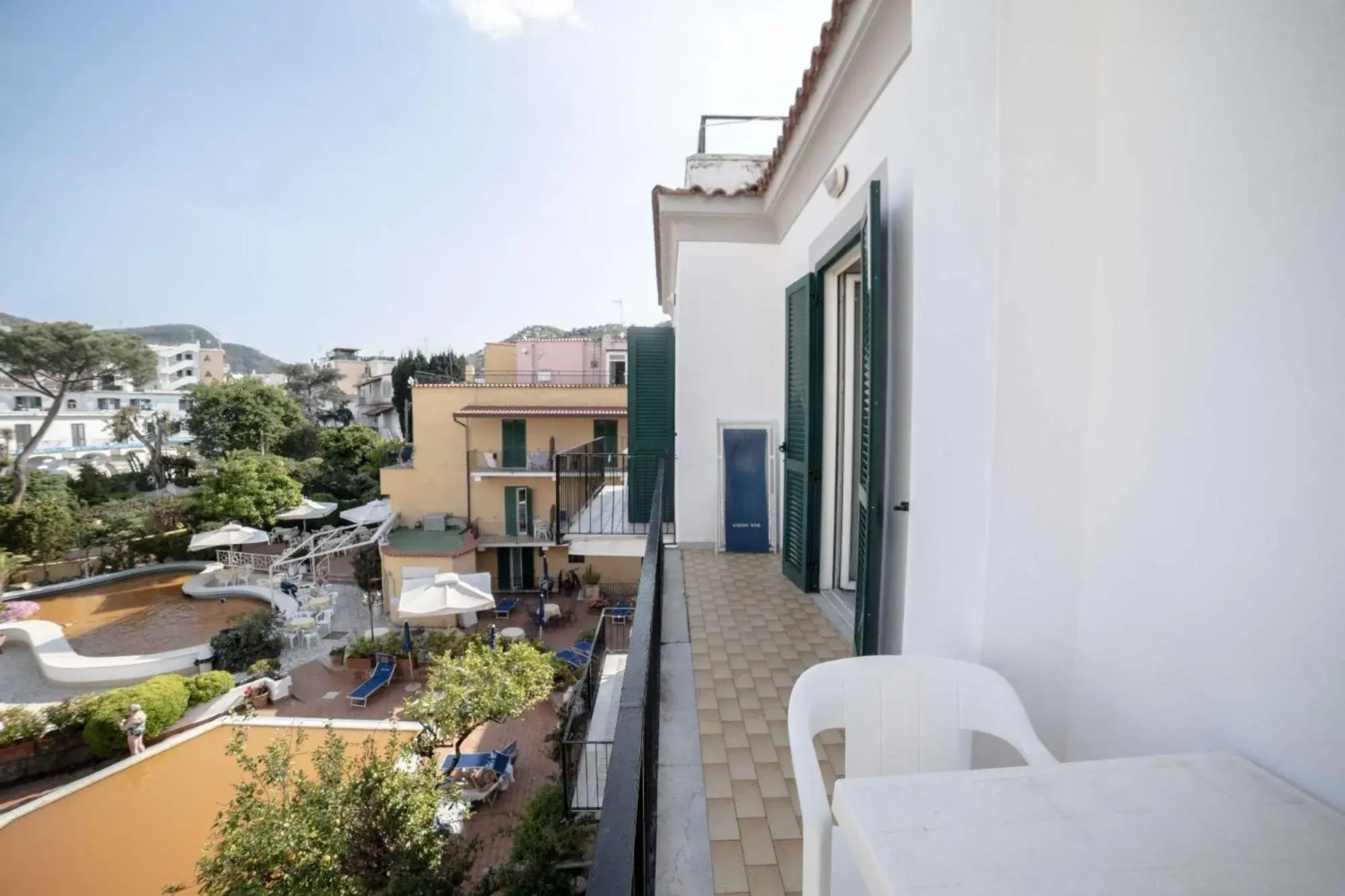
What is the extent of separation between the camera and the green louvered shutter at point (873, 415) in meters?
3.02

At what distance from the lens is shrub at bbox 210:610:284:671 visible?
13430 mm

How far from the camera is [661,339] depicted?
725cm

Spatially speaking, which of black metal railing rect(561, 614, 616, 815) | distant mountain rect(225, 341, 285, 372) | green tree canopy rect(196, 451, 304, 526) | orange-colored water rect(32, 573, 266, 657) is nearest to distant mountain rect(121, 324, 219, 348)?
distant mountain rect(225, 341, 285, 372)

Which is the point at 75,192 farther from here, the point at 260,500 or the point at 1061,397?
the point at 1061,397

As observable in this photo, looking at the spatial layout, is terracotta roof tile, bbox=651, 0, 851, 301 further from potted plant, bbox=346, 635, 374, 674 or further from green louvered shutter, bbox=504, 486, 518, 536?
green louvered shutter, bbox=504, 486, 518, 536

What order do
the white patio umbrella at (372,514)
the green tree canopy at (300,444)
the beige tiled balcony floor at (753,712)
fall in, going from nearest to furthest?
1. the beige tiled balcony floor at (753,712)
2. the white patio umbrella at (372,514)
3. the green tree canopy at (300,444)

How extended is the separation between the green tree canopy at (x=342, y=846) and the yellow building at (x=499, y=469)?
13.4 metres

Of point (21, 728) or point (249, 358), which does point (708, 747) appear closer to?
point (21, 728)

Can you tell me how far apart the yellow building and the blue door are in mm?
13538

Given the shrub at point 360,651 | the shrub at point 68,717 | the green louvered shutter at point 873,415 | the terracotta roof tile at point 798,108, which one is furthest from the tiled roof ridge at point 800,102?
the shrub at point 68,717

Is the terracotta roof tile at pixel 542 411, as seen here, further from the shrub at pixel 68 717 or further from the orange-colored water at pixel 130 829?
the orange-colored water at pixel 130 829

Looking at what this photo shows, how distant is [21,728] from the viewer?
32.9ft

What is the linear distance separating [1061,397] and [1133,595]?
0.60m

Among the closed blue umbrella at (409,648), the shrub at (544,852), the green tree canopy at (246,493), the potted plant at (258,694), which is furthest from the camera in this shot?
the green tree canopy at (246,493)
